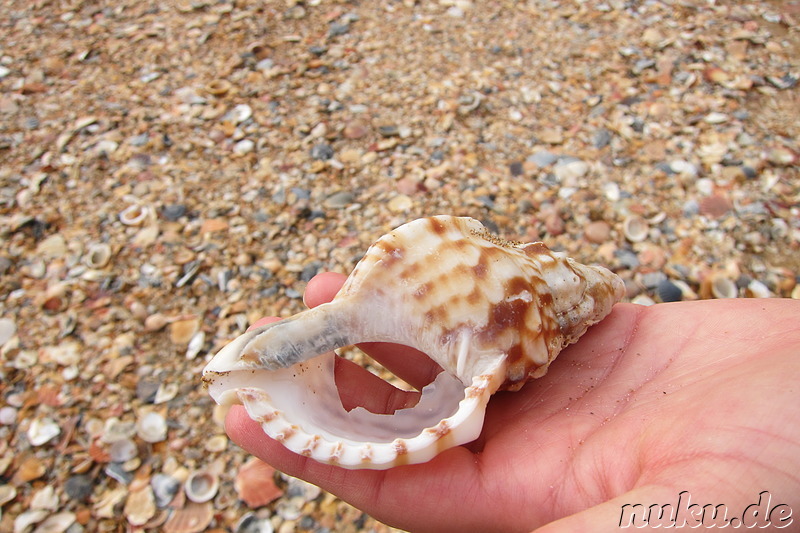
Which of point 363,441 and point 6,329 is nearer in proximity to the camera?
point 363,441

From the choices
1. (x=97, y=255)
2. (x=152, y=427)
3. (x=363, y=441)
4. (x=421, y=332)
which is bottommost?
(x=152, y=427)

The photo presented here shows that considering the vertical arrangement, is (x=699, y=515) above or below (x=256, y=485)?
above

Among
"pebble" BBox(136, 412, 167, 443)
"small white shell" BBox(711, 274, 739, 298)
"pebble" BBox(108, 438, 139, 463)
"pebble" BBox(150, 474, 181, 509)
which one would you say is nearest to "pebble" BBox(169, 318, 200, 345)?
"pebble" BBox(136, 412, 167, 443)

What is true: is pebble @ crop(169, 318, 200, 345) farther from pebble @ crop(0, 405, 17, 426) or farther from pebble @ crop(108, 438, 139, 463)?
pebble @ crop(0, 405, 17, 426)

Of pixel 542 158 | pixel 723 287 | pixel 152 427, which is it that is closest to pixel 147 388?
pixel 152 427

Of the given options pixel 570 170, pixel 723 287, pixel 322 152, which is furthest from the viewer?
pixel 322 152

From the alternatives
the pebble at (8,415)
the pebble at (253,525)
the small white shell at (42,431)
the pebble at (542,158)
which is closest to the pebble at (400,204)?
the pebble at (542,158)

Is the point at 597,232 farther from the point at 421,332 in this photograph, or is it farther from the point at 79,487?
the point at 79,487
